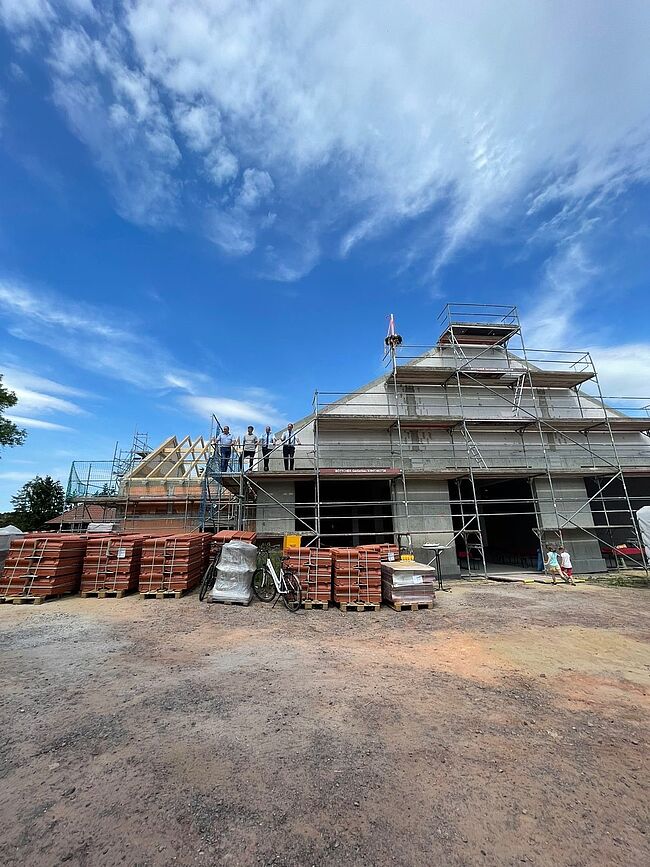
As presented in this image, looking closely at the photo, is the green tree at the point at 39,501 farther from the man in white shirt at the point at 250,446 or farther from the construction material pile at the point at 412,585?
the construction material pile at the point at 412,585

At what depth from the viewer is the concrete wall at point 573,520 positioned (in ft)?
51.9

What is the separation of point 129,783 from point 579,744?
12.7 feet

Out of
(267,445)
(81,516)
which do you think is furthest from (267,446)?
(81,516)

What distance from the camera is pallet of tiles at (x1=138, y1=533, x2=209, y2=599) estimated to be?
10.5 m

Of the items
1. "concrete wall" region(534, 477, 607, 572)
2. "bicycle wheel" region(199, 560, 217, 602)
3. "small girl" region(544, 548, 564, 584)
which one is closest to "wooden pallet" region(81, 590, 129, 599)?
"bicycle wheel" region(199, 560, 217, 602)

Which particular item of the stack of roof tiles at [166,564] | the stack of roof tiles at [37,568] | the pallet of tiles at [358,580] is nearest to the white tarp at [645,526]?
the pallet of tiles at [358,580]

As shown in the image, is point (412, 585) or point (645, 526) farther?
point (645, 526)

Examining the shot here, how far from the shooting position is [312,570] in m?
9.95

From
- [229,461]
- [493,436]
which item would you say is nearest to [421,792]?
[229,461]

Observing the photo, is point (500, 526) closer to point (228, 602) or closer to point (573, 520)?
point (573, 520)

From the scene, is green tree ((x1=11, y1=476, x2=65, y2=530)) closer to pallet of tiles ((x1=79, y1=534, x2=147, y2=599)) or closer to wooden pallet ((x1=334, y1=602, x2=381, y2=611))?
pallet of tiles ((x1=79, y1=534, x2=147, y2=599))

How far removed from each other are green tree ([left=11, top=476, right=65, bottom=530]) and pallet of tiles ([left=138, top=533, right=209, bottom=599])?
77.5ft

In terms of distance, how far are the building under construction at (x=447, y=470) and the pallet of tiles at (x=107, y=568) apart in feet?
13.2

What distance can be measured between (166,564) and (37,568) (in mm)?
3164
